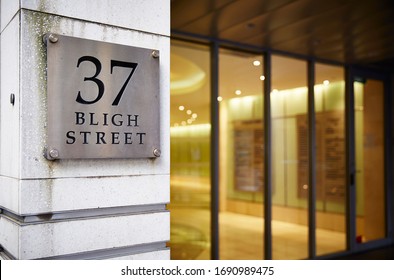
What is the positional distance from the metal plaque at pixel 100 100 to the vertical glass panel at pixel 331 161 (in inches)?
193

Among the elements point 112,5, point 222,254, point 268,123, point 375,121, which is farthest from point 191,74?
point 112,5

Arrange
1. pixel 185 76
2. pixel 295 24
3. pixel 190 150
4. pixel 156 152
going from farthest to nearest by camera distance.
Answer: pixel 190 150
pixel 185 76
pixel 295 24
pixel 156 152

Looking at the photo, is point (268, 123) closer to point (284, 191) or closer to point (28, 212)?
point (284, 191)

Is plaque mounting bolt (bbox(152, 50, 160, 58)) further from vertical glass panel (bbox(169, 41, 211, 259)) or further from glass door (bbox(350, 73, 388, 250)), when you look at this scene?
glass door (bbox(350, 73, 388, 250))

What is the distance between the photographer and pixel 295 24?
470cm

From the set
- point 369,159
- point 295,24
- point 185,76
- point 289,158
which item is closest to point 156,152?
point 295,24

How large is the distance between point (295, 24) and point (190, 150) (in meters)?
3.52

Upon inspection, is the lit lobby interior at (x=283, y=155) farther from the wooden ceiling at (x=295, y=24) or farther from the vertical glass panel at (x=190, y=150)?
the wooden ceiling at (x=295, y=24)

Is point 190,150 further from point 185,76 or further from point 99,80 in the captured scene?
point 99,80

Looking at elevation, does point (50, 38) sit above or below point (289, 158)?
above

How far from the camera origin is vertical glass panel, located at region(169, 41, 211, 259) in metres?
5.66

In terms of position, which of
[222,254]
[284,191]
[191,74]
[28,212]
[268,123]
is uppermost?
[191,74]
